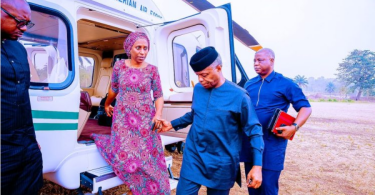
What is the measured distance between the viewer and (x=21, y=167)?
1.64 m

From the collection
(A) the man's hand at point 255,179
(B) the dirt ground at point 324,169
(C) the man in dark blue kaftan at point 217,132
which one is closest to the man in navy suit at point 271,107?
(C) the man in dark blue kaftan at point 217,132

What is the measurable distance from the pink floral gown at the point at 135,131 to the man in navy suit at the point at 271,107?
3.45 feet

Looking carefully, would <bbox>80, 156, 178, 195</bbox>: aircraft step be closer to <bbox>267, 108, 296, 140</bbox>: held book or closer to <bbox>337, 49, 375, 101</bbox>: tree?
<bbox>267, 108, 296, 140</bbox>: held book

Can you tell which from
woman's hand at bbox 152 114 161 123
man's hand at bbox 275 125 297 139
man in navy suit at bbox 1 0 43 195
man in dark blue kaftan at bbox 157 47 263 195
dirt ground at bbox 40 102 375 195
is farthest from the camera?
dirt ground at bbox 40 102 375 195

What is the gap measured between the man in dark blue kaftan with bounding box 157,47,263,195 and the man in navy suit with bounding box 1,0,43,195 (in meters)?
1.12

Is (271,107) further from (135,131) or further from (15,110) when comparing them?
(15,110)

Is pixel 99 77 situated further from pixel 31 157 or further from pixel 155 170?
pixel 31 157

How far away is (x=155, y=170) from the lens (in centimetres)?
286

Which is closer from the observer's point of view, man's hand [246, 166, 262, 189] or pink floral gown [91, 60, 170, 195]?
man's hand [246, 166, 262, 189]

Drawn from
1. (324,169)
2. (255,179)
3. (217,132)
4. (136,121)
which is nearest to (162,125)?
(136,121)

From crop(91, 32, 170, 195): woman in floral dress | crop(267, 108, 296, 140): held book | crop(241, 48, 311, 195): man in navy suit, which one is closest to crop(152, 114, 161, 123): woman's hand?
crop(91, 32, 170, 195): woman in floral dress

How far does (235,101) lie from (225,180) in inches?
23.8

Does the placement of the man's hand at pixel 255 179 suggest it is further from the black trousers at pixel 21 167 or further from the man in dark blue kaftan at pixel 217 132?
the black trousers at pixel 21 167

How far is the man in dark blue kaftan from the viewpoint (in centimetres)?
188
